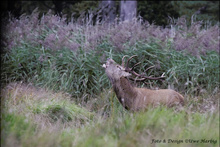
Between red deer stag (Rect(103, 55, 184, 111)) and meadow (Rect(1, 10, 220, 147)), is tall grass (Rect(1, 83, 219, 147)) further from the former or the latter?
meadow (Rect(1, 10, 220, 147))

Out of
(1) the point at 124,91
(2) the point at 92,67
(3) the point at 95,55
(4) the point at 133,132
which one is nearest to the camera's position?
(4) the point at 133,132

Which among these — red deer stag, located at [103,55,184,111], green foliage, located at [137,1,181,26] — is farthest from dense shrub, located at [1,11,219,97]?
green foliage, located at [137,1,181,26]

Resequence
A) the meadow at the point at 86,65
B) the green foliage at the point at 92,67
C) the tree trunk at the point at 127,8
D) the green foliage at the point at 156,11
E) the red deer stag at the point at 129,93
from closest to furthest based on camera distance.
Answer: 1. the red deer stag at the point at 129,93
2. the meadow at the point at 86,65
3. the green foliage at the point at 92,67
4. the tree trunk at the point at 127,8
5. the green foliage at the point at 156,11

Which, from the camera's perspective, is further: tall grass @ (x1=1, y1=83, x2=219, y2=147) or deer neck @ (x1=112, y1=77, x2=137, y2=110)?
deer neck @ (x1=112, y1=77, x2=137, y2=110)

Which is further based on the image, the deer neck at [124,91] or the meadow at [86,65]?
the meadow at [86,65]

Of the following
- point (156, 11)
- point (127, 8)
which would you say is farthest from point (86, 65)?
point (156, 11)

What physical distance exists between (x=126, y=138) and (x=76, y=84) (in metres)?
3.87

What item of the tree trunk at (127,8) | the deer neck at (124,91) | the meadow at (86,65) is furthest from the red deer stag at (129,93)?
the tree trunk at (127,8)

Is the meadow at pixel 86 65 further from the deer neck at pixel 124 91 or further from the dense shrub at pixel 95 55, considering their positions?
the deer neck at pixel 124 91

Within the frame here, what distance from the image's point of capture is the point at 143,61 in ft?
24.6

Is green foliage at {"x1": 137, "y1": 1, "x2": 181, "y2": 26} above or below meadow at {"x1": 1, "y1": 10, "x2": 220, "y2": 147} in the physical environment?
above

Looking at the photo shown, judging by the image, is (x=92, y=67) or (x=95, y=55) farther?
(x=95, y=55)

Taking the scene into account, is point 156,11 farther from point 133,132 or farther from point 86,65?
point 133,132

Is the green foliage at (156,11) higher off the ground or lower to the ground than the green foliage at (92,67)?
higher
